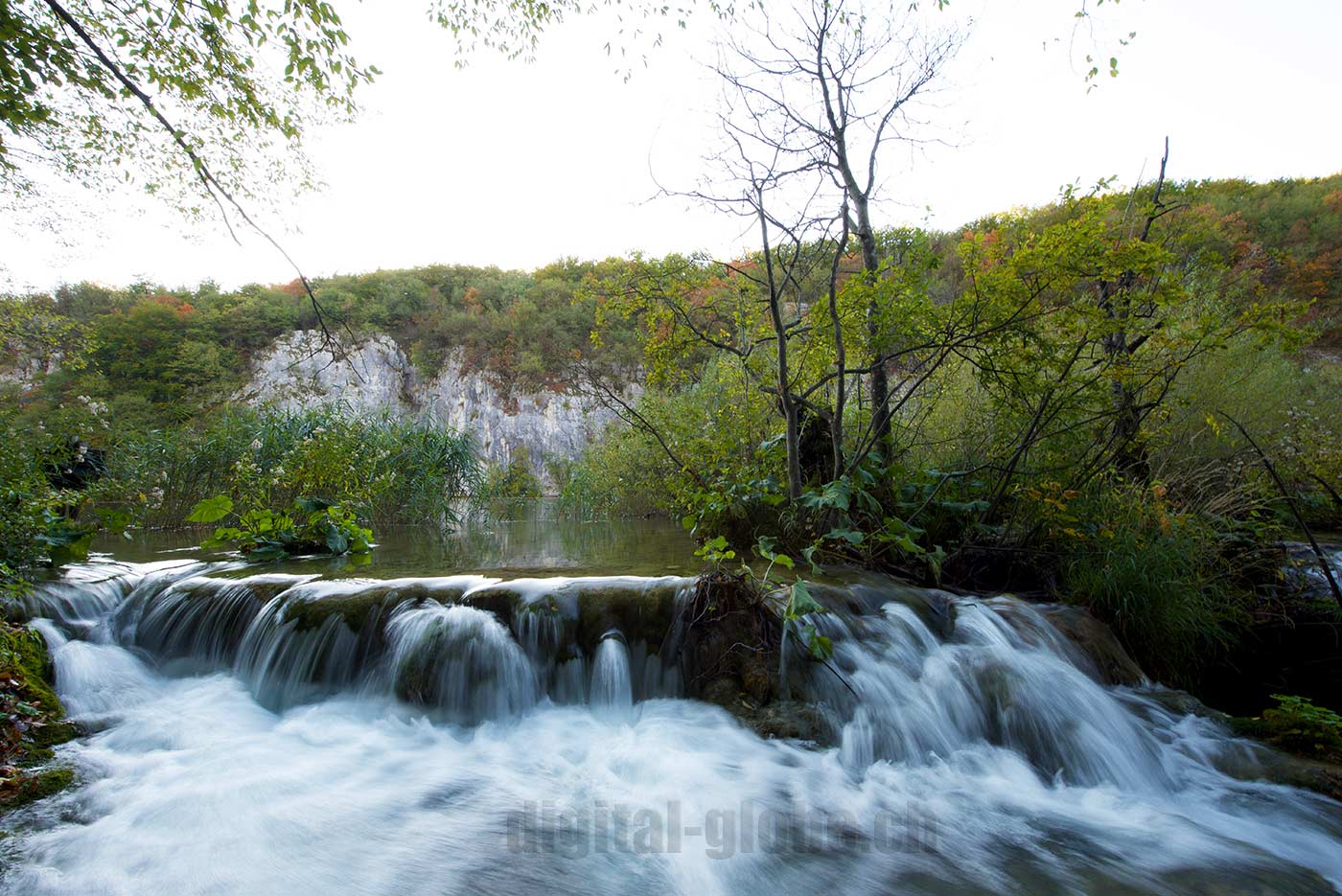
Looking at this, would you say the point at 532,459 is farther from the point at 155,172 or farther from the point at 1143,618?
the point at 1143,618

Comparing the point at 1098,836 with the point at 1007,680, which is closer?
the point at 1098,836

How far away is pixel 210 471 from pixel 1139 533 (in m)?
10.8

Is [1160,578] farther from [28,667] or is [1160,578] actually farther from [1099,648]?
[28,667]

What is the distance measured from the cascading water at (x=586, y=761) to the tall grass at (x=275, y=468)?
3.38m

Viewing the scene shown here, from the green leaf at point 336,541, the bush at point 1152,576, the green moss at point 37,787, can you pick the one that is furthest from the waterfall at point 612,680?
the green leaf at point 336,541

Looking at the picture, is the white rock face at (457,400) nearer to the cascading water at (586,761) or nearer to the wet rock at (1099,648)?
the cascading water at (586,761)

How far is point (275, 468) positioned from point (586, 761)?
6.53 m

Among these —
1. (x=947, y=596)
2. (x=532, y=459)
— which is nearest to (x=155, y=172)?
(x=947, y=596)

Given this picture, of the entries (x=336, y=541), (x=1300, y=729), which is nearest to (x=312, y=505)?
(x=336, y=541)

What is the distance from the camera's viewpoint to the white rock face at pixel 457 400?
29.0m

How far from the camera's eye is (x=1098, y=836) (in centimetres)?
249

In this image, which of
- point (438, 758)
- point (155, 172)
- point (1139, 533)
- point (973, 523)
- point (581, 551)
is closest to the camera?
point (438, 758)

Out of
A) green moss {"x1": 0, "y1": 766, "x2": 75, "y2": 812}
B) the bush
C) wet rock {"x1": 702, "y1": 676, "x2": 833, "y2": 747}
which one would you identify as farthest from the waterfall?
the bush

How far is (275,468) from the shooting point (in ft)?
24.4
